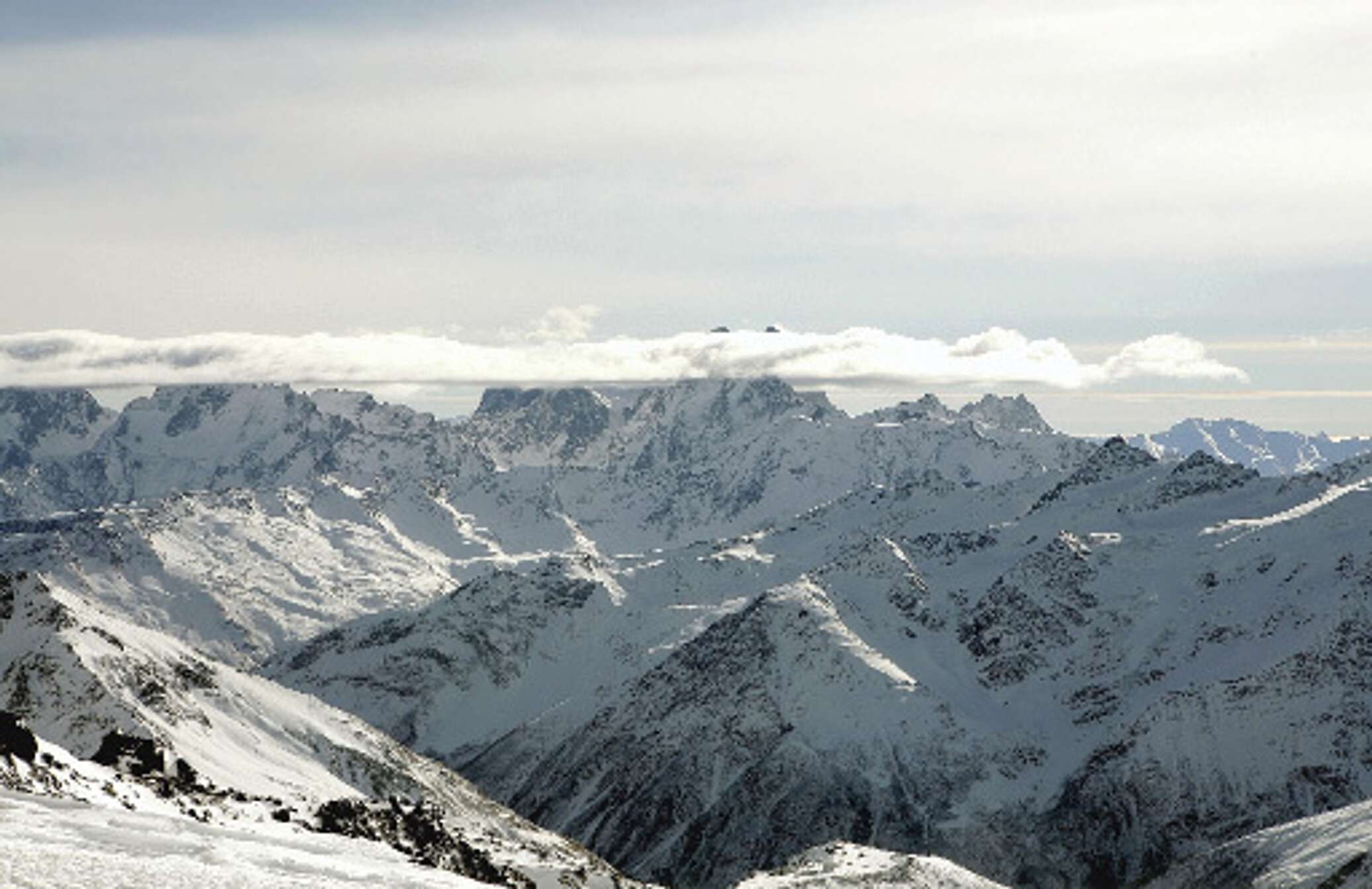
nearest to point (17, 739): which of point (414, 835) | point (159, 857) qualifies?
point (159, 857)

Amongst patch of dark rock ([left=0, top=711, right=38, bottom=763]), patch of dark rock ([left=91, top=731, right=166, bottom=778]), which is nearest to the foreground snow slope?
patch of dark rock ([left=0, top=711, right=38, bottom=763])

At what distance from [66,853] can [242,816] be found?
213 feet

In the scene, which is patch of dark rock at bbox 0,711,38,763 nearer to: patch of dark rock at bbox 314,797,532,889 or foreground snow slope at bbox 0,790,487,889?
foreground snow slope at bbox 0,790,487,889

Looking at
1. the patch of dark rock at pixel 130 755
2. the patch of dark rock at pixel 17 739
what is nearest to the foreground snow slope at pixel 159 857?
the patch of dark rock at pixel 17 739

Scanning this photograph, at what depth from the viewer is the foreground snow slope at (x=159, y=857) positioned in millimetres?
61406

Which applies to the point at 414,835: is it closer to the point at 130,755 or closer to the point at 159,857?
the point at 130,755

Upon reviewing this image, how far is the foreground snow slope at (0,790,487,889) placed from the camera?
61.4m

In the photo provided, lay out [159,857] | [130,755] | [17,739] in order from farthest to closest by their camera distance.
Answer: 1. [130,755]
2. [17,739]
3. [159,857]

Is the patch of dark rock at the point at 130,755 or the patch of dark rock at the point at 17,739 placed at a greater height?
the patch of dark rock at the point at 17,739

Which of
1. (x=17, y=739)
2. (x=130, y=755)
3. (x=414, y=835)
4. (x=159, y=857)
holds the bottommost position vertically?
(x=414, y=835)

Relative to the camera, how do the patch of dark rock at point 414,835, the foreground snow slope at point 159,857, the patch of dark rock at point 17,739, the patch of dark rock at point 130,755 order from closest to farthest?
the foreground snow slope at point 159,857 < the patch of dark rock at point 17,739 < the patch of dark rock at point 130,755 < the patch of dark rock at point 414,835

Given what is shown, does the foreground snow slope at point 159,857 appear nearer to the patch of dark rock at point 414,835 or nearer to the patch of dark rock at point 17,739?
the patch of dark rock at point 17,739

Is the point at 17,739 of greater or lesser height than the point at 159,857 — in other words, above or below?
below

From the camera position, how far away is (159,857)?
6838cm
